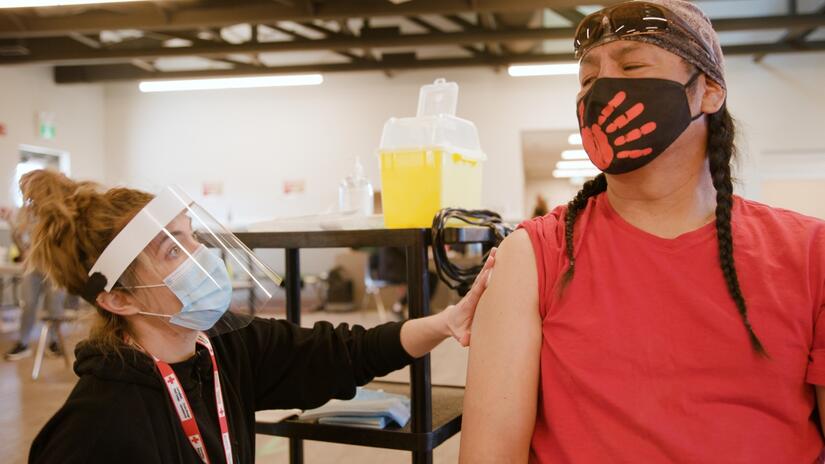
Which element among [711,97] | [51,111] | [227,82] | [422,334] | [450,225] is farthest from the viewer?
[51,111]

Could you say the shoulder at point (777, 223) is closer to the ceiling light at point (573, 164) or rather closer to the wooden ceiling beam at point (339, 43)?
the wooden ceiling beam at point (339, 43)

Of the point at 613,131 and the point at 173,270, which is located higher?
the point at 613,131

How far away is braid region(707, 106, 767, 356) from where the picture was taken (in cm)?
101

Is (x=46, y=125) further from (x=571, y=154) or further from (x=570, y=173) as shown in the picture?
(x=570, y=173)

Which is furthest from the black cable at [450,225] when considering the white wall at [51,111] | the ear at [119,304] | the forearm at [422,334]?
the white wall at [51,111]

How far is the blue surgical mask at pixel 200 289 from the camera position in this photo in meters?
1.20

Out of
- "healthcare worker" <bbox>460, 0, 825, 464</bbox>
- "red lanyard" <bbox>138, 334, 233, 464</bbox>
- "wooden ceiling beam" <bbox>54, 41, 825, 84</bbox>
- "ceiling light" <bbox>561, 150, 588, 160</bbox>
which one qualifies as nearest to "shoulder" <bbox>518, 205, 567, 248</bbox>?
"healthcare worker" <bbox>460, 0, 825, 464</bbox>

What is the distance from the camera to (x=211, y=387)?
126 cm

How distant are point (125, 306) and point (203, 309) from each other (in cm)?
14

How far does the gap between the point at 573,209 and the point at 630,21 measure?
1.07ft

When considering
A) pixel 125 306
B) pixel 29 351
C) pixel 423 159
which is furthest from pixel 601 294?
pixel 29 351

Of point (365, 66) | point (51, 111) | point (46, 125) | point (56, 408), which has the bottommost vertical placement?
point (56, 408)

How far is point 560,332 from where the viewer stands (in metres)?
1.05

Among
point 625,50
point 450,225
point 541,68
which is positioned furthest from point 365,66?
point 625,50
